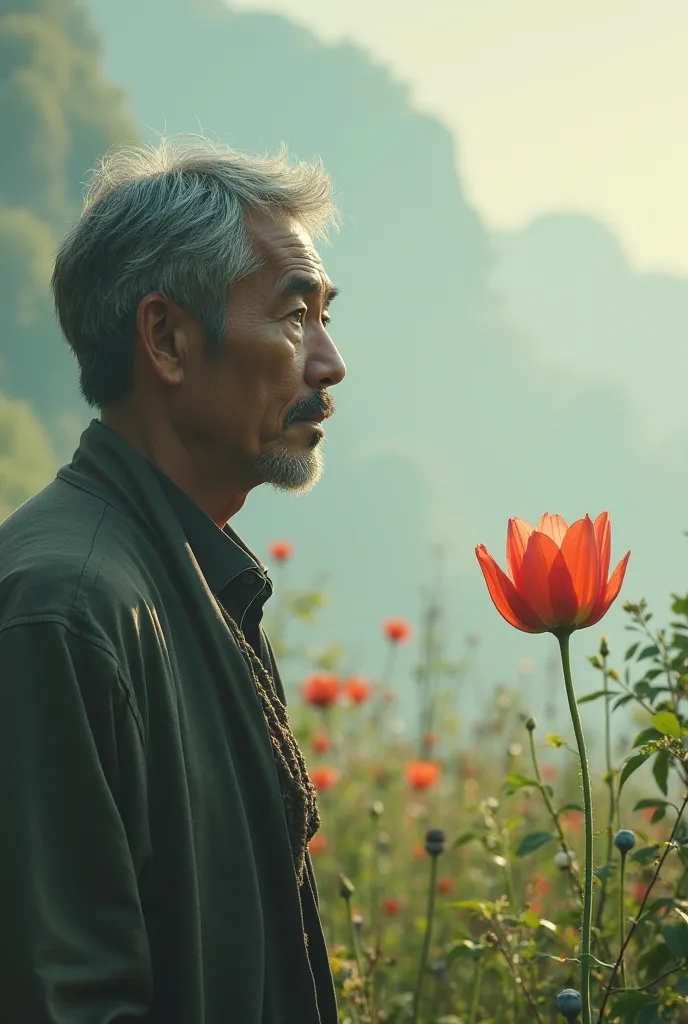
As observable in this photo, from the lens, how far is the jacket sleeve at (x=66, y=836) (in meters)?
1.16

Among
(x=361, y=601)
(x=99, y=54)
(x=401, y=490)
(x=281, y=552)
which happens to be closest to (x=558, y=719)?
(x=281, y=552)

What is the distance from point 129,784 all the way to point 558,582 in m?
0.57

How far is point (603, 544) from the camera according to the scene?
1.52 meters

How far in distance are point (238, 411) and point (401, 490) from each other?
265 feet

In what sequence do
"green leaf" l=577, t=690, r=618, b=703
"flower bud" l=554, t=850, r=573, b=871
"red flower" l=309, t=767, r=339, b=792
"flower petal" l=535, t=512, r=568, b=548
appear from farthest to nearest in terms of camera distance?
1. "red flower" l=309, t=767, r=339, b=792
2. "flower bud" l=554, t=850, r=573, b=871
3. "green leaf" l=577, t=690, r=618, b=703
4. "flower petal" l=535, t=512, r=568, b=548

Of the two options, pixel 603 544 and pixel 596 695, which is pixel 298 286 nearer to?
pixel 603 544

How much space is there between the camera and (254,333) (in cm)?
185

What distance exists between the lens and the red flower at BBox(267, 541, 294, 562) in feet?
14.5

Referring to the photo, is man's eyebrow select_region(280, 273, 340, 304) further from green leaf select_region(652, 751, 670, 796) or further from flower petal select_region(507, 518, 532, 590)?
green leaf select_region(652, 751, 670, 796)

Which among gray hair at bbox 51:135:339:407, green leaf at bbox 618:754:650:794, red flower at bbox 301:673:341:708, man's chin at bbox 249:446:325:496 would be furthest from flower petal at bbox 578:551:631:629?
red flower at bbox 301:673:341:708

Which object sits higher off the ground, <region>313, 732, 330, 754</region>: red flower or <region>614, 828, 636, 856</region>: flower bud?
<region>313, 732, 330, 754</region>: red flower

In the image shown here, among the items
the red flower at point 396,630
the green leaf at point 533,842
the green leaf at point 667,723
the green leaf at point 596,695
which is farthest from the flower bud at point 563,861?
the red flower at point 396,630

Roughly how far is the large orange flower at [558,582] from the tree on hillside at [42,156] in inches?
408

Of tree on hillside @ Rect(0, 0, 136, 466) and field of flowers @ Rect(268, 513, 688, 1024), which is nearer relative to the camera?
field of flowers @ Rect(268, 513, 688, 1024)
